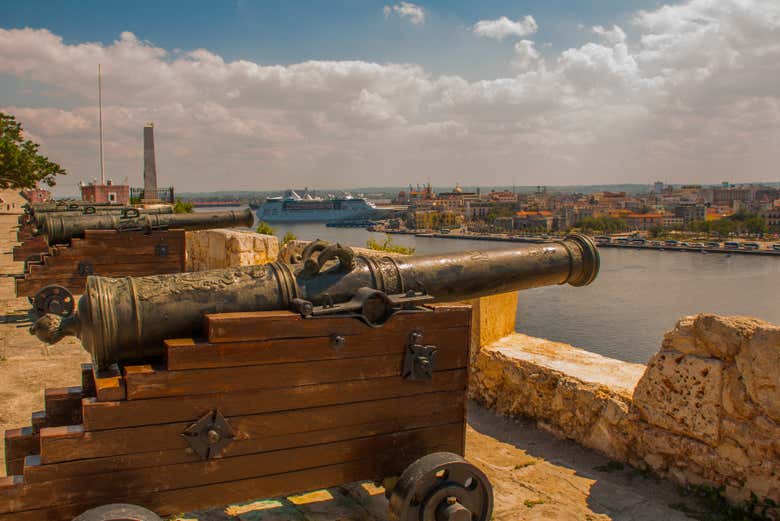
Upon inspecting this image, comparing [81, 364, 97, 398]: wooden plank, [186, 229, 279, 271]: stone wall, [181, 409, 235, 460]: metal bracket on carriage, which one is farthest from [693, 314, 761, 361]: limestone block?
[186, 229, 279, 271]: stone wall

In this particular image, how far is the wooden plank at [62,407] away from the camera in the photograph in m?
2.18

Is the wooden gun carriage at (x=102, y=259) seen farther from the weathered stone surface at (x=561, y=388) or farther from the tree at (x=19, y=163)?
the tree at (x=19, y=163)

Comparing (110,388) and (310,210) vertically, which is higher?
(110,388)

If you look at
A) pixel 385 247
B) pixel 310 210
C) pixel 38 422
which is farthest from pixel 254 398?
pixel 310 210

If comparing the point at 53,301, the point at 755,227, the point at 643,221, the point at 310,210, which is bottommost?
the point at 755,227

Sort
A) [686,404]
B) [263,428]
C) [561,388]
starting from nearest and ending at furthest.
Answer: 1. [263,428]
2. [686,404]
3. [561,388]

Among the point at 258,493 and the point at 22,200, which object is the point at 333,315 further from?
the point at 22,200

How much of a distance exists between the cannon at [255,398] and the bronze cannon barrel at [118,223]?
170 inches

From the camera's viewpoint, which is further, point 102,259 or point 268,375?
point 102,259

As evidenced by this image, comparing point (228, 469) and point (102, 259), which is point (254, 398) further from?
point (102, 259)

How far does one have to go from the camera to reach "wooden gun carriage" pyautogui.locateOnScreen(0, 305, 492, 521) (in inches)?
71.7

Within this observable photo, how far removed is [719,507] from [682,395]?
44 centimetres

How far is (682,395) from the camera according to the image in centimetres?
268

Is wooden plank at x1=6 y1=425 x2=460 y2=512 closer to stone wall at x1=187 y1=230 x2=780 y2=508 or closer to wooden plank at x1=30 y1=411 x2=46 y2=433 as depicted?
wooden plank at x1=30 y1=411 x2=46 y2=433
